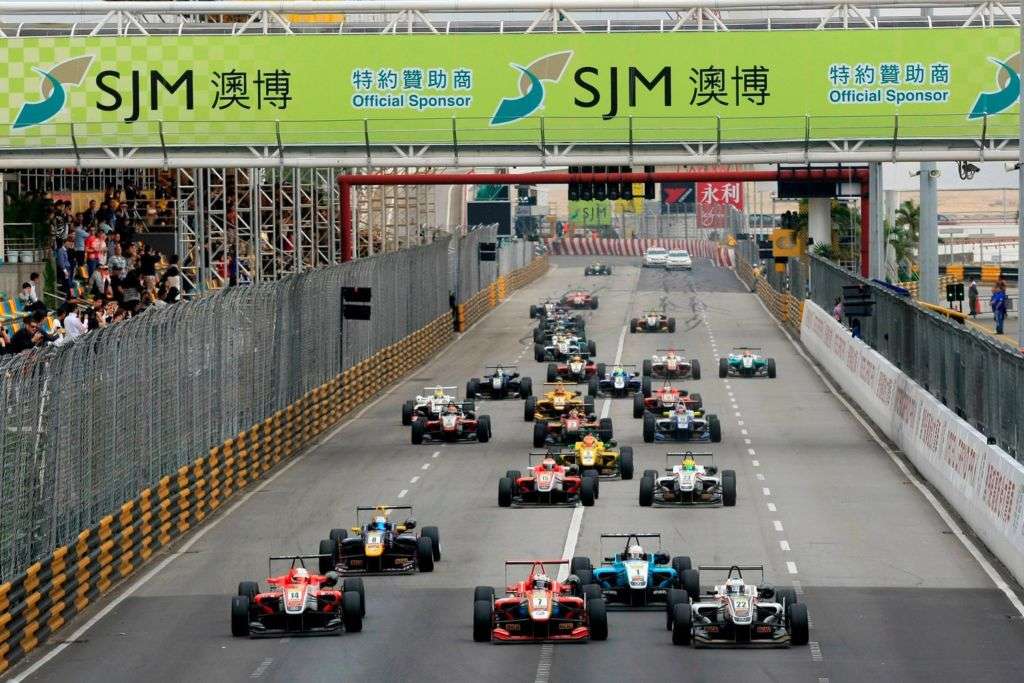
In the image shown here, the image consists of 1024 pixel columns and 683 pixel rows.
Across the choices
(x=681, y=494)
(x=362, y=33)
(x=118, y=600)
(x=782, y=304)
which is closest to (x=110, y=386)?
(x=118, y=600)

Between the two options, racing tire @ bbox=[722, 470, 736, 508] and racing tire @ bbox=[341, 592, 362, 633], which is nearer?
racing tire @ bbox=[341, 592, 362, 633]

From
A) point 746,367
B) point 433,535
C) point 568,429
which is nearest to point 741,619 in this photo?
point 433,535

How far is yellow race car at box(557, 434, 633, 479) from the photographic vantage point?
36.9 meters

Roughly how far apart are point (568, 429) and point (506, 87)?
797 centimetres

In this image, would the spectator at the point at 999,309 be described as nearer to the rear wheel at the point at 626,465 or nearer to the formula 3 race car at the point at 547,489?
the rear wheel at the point at 626,465

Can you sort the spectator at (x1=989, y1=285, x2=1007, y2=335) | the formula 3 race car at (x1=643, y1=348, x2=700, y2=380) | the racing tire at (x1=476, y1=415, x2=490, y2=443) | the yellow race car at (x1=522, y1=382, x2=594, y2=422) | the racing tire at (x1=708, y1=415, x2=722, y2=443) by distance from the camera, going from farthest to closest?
the spectator at (x1=989, y1=285, x2=1007, y2=335) < the formula 3 race car at (x1=643, y1=348, x2=700, y2=380) < the yellow race car at (x1=522, y1=382, x2=594, y2=422) < the racing tire at (x1=476, y1=415, x2=490, y2=443) < the racing tire at (x1=708, y1=415, x2=722, y2=443)

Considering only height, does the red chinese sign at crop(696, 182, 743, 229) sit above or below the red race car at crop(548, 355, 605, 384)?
above

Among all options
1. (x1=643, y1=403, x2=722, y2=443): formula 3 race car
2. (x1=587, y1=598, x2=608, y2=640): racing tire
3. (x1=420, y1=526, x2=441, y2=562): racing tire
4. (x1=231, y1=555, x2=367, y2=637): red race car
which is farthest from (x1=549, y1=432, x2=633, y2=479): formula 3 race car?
(x1=587, y1=598, x2=608, y2=640): racing tire

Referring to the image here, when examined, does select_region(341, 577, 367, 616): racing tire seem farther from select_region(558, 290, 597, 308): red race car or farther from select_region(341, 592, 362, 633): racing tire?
select_region(558, 290, 597, 308): red race car

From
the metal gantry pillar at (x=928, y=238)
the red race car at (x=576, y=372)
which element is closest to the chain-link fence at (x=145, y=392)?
the red race car at (x=576, y=372)

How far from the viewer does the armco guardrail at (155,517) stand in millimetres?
23672

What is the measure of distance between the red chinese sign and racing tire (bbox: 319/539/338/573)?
127 m

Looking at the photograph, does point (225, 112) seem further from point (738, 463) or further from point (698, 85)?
point (738, 463)

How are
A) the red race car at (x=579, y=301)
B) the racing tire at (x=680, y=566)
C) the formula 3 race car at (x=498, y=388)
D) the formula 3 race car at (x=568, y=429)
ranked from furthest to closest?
the red race car at (x=579, y=301)
the formula 3 race car at (x=498, y=388)
the formula 3 race car at (x=568, y=429)
the racing tire at (x=680, y=566)
